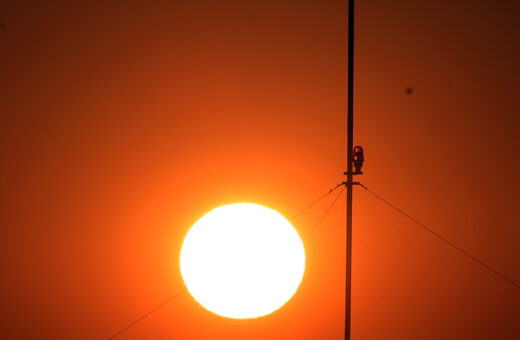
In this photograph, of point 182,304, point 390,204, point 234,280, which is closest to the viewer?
point 234,280

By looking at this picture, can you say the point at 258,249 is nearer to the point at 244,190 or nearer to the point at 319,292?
the point at 244,190

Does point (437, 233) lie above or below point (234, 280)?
above

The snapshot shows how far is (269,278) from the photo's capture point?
93cm

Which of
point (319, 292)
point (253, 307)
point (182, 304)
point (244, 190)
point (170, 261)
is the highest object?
point (244, 190)

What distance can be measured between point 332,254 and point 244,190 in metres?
0.45

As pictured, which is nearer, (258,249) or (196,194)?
(258,249)

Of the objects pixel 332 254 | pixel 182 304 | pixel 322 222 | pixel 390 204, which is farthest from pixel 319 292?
pixel 182 304

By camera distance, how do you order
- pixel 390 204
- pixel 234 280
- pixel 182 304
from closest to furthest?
1. pixel 234 280
2. pixel 390 204
3. pixel 182 304

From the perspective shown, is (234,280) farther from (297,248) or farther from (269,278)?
(297,248)

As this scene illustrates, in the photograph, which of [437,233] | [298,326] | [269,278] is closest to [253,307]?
[269,278]

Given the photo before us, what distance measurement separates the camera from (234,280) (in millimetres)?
915

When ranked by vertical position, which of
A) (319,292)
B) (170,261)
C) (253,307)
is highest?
(170,261)

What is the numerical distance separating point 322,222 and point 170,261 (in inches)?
25.5

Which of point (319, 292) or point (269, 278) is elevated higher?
point (319, 292)
